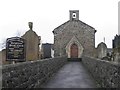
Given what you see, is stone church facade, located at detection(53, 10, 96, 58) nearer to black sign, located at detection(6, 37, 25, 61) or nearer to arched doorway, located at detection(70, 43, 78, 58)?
arched doorway, located at detection(70, 43, 78, 58)

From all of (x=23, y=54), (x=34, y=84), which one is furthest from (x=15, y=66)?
(x=23, y=54)

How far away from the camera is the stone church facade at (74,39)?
155 feet

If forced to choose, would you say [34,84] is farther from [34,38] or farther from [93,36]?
[93,36]

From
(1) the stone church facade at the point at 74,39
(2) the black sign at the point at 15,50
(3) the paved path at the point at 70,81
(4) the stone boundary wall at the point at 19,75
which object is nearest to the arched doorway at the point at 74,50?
(1) the stone church facade at the point at 74,39

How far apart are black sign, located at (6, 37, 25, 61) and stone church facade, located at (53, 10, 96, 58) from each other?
32.6 meters

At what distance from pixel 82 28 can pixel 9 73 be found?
1674 inches

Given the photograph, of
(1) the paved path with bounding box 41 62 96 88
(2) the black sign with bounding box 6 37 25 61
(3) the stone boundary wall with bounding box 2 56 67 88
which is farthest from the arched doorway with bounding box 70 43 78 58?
(3) the stone boundary wall with bounding box 2 56 67 88

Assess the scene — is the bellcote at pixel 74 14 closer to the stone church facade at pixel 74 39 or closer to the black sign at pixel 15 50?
the stone church facade at pixel 74 39

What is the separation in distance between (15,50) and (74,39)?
3388 cm

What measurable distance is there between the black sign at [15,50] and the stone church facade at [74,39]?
107 ft

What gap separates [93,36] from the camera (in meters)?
47.9

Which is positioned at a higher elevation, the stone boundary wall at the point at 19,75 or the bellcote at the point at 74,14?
the bellcote at the point at 74,14

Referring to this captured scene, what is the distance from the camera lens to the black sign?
45.4 feet

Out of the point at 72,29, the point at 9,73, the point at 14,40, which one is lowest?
the point at 9,73
